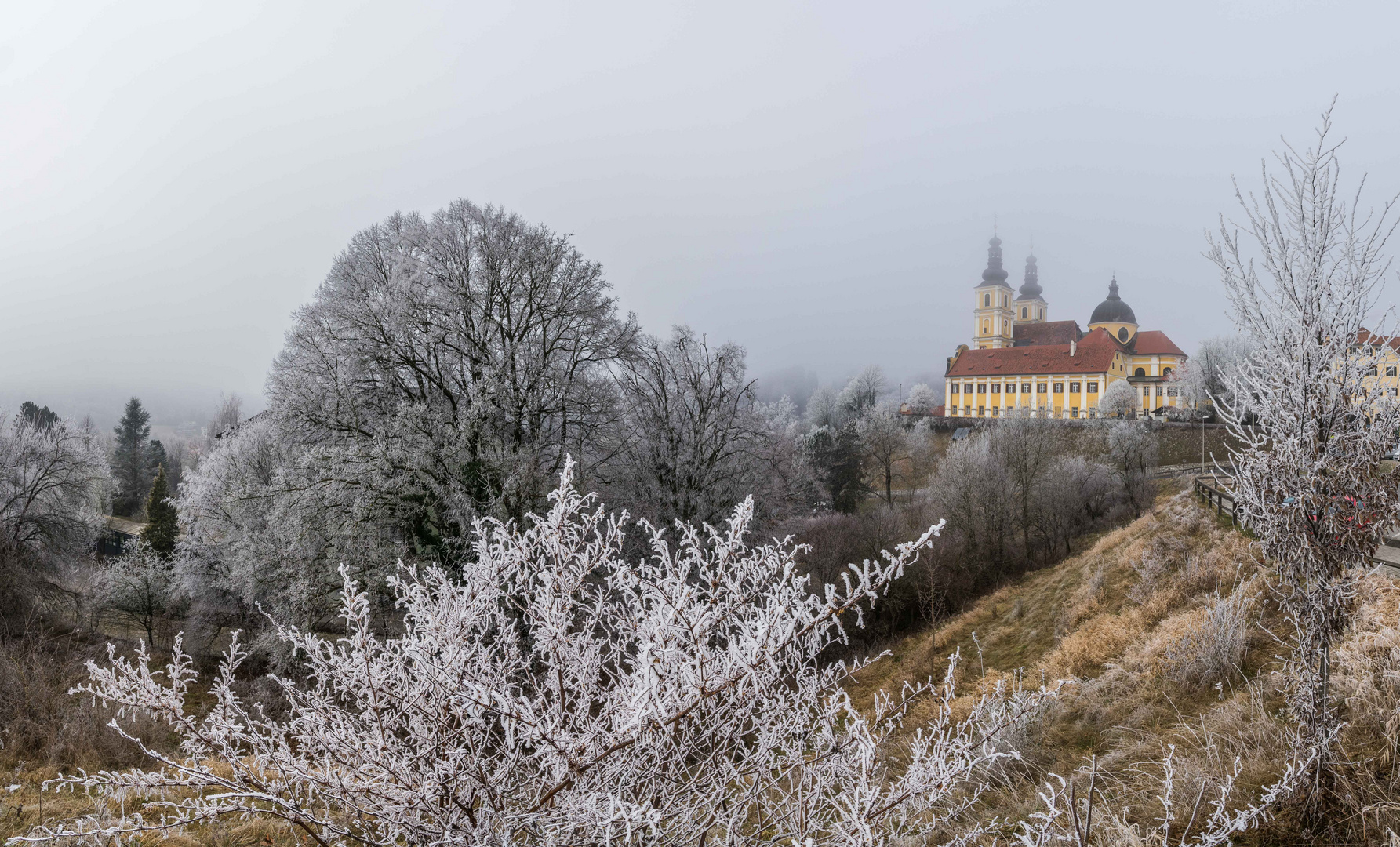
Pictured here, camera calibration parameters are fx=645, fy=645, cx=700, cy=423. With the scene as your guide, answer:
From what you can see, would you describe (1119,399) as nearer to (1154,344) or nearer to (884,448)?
(1154,344)

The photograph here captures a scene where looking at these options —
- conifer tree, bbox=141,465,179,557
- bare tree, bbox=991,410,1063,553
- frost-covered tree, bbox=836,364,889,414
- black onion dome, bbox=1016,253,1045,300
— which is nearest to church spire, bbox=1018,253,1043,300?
black onion dome, bbox=1016,253,1045,300

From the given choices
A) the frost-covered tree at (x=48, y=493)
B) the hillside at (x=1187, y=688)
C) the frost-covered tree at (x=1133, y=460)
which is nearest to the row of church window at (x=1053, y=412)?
the frost-covered tree at (x=1133, y=460)

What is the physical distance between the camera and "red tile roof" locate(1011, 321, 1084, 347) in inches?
3071

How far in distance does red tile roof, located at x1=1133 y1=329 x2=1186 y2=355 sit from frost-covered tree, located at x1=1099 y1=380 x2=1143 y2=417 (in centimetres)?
1597

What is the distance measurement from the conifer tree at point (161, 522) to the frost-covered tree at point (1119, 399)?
63.6 metres

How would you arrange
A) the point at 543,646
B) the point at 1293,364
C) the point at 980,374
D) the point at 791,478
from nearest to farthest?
the point at 543,646, the point at 1293,364, the point at 791,478, the point at 980,374

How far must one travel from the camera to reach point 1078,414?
58.7m

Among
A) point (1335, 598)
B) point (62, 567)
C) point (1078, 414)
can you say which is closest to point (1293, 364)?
point (1335, 598)

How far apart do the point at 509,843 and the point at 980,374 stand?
7395 cm

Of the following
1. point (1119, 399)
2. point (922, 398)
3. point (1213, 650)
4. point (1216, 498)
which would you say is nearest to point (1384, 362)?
point (1213, 650)

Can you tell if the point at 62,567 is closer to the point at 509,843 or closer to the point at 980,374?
the point at 509,843

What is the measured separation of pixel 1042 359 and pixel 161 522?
71372 millimetres

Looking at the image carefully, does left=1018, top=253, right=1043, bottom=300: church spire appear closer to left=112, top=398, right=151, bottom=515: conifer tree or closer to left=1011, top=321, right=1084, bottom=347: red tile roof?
left=1011, top=321, right=1084, bottom=347: red tile roof

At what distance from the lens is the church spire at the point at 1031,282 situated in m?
97.9
